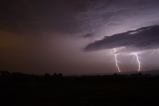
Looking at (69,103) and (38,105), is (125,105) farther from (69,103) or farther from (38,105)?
(38,105)

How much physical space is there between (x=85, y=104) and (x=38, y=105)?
499 cm

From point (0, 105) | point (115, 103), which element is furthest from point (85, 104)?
point (0, 105)

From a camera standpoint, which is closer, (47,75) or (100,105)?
(100,105)

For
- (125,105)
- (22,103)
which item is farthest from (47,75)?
(125,105)

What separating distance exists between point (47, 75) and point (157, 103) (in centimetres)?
4545

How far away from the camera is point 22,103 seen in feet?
90.4

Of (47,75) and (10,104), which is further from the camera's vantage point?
(47,75)

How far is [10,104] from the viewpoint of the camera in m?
27.0

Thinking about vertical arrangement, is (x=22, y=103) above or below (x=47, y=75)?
below

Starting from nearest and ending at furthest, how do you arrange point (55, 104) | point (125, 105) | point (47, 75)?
point (125, 105) < point (55, 104) < point (47, 75)

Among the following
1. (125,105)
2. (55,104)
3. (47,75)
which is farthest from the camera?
(47,75)

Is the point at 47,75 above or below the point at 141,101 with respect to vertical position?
above

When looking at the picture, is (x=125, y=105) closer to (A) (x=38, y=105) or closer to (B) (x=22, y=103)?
(A) (x=38, y=105)

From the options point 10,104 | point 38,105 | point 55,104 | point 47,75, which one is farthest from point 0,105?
point 47,75
